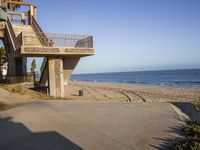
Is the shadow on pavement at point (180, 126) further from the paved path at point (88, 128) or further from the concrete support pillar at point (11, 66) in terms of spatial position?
the concrete support pillar at point (11, 66)

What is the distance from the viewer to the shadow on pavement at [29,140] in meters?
5.88

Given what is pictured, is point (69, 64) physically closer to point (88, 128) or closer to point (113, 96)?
point (113, 96)

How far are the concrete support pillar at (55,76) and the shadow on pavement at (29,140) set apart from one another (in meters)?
10.0

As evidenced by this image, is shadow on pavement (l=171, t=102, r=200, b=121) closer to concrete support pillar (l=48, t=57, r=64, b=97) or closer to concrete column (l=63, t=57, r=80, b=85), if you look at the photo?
concrete support pillar (l=48, t=57, r=64, b=97)

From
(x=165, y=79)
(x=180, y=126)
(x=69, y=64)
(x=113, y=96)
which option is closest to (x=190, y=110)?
(x=180, y=126)

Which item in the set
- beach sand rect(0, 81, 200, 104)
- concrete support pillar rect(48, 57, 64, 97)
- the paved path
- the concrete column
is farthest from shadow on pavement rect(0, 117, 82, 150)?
the concrete column

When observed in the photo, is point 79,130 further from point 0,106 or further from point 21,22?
point 21,22

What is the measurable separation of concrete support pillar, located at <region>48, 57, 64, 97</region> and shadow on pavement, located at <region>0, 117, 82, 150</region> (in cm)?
1002

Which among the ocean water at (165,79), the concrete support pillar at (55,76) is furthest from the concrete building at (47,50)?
the ocean water at (165,79)

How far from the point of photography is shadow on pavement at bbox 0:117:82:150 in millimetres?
5879

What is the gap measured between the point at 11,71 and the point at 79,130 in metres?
18.5

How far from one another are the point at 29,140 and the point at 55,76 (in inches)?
458

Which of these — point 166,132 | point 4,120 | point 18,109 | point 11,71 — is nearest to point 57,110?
point 18,109

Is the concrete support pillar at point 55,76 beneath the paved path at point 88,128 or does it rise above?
above
